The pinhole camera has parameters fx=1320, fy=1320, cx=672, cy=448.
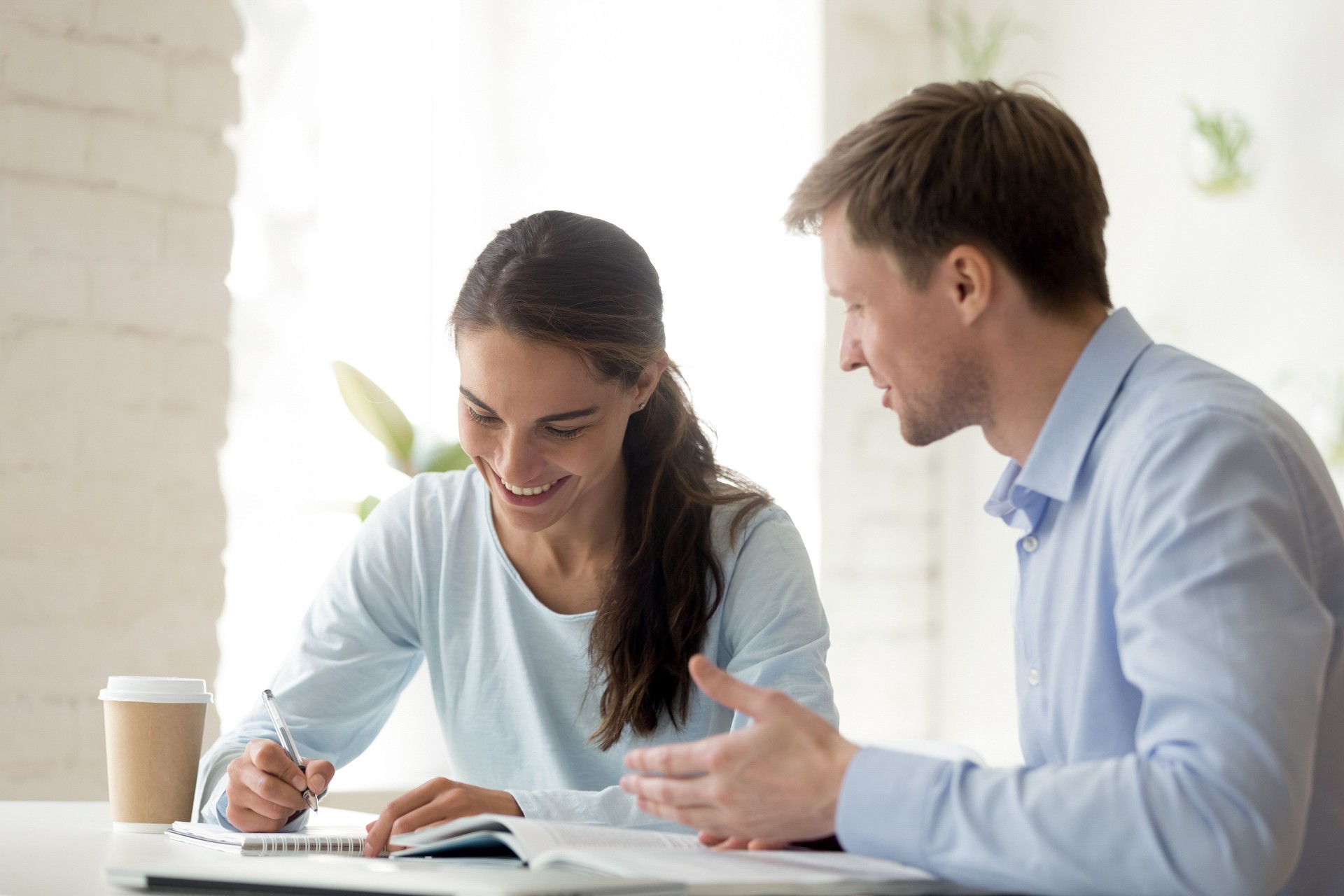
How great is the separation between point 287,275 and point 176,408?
1.19ft

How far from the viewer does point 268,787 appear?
43.3 inches

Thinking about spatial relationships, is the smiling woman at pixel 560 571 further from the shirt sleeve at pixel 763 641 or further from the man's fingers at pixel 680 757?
the man's fingers at pixel 680 757

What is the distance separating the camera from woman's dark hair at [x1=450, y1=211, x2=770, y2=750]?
137cm

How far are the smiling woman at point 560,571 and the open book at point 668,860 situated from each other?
353mm

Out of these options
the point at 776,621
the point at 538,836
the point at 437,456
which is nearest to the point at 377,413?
the point at 437,456

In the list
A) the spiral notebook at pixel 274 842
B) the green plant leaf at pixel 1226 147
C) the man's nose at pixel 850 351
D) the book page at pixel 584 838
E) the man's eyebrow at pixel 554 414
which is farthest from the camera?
the green plant leaf at pixel 1226 147

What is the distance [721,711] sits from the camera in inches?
57.4

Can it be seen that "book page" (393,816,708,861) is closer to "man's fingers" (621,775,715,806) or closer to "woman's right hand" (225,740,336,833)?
"man's fingers" (621,775,715,806)

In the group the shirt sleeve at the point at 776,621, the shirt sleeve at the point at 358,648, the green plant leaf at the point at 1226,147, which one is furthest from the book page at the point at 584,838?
the green plant leaf at the point at 1226,147

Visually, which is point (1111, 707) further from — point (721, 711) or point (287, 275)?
point (287, 275)

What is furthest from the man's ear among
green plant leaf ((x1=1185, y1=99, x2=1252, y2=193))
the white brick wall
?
green plant leaf ((x1=1185, y1=99, x2=1252, y2=193))

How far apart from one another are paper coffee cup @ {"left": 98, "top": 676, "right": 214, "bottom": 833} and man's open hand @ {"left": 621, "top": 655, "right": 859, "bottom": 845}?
1.75 ft

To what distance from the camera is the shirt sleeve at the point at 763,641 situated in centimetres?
120

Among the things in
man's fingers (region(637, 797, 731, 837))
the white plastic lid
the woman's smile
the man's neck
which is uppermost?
the man's neck
